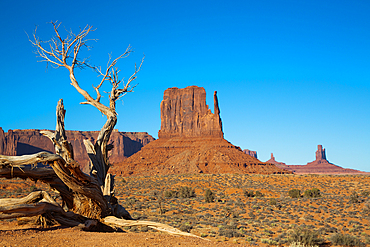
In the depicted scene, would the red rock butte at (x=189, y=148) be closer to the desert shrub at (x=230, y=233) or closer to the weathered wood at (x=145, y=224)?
the desert shrub at (x=230, y=233)

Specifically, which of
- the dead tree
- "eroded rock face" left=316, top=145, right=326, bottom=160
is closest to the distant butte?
"eroded rock face" left=316, top=145, right=326, bottom=160

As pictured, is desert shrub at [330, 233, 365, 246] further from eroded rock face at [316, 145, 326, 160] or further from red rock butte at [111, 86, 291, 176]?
eroded rock face at [316, 145, 326, 160]

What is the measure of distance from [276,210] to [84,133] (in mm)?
131142

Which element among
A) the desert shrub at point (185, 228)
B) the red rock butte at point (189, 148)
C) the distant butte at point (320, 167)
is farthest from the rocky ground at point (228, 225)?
the distant butte at point (320, 167)

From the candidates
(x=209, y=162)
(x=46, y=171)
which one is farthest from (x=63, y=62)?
(x=209, y=162)

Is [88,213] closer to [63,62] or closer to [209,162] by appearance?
[63,62]

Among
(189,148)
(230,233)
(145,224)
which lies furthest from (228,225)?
(189,148)

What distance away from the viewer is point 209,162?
238 ft

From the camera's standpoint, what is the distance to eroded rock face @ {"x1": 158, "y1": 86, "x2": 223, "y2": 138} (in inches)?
3767

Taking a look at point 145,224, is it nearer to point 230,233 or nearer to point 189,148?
point 230,233

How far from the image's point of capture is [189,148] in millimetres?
85188

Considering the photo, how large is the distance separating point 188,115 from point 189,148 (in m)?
20.7

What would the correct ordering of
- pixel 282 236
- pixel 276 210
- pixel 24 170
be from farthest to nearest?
pixel 276 210 → pixel 282 236 → pixel 24 170

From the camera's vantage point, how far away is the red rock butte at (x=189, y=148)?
7206cm
